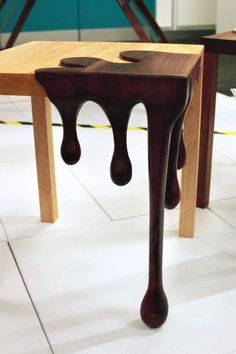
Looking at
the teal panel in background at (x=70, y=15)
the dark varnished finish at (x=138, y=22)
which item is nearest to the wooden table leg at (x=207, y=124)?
the dark varnished finish at (x=138, y=22)

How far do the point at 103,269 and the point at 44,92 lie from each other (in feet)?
1.40

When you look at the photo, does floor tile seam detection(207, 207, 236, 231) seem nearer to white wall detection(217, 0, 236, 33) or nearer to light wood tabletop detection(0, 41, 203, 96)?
light wood tabletop detection(0, 41, 203, 96)

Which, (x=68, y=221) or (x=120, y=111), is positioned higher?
(x=120, y=111)

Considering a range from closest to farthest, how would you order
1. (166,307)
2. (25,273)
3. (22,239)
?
1. (166,307)
2. (25,273)
3. (22,239)

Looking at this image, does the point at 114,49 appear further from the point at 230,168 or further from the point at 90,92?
the point at 230,168

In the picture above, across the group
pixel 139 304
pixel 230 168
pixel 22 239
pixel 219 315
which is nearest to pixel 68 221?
pixel 22 239

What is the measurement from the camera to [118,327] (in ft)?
2.70

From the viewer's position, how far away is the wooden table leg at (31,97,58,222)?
42.7 inches

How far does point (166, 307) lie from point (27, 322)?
0.24 m

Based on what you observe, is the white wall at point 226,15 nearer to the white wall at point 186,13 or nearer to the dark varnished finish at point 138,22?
the white wall at point 186,13

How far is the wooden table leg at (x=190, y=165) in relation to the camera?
1.02 metres

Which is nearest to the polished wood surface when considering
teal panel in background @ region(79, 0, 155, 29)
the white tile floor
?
the white tile floor

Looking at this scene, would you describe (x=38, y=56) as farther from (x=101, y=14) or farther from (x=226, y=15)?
(x=226, y=15)

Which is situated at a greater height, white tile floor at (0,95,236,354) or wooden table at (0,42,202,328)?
wooden table at (0,42,202,328)
